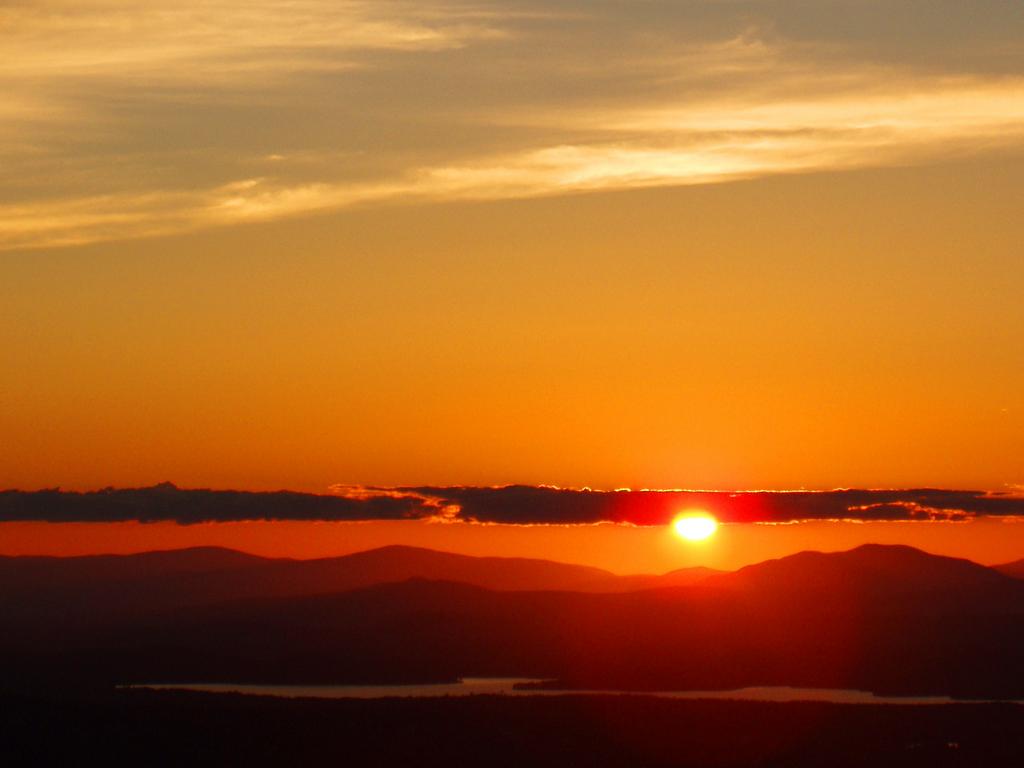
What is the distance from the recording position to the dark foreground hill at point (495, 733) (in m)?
82.7

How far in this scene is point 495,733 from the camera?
306 feet

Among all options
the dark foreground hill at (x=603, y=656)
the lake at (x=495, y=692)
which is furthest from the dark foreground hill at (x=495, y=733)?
the dark foreground hill at (x=603, y=656)

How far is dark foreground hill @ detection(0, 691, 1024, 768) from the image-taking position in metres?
82.7

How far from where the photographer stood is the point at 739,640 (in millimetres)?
183375

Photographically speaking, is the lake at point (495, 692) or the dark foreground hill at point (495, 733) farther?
the lake at point (495, 692)

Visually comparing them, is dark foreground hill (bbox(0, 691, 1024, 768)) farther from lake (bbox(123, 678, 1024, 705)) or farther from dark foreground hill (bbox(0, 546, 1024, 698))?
dark foreground hill (bbox(0, 546, 1024, 698))

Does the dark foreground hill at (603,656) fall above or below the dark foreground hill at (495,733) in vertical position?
below

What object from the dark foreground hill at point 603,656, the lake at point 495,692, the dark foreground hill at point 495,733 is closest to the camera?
the dark foreground hill at point 495,733

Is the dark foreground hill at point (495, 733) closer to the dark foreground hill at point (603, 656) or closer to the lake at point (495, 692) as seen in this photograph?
the lake at point (495, 692)

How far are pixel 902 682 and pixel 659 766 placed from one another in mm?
73946

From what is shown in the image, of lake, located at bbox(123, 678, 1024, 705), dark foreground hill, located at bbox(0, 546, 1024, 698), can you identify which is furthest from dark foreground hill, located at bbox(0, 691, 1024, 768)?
dark foreground hill, located at bbox(0, 546, 1024, 698)

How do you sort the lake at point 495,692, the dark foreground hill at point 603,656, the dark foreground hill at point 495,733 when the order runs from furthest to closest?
the dark foreground hill at point 603,656, the lake at point 495,692, the dark foreground hill at point 495,733

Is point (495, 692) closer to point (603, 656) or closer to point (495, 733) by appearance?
point (495, 733)

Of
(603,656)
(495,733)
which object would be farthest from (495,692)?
(603,656)
